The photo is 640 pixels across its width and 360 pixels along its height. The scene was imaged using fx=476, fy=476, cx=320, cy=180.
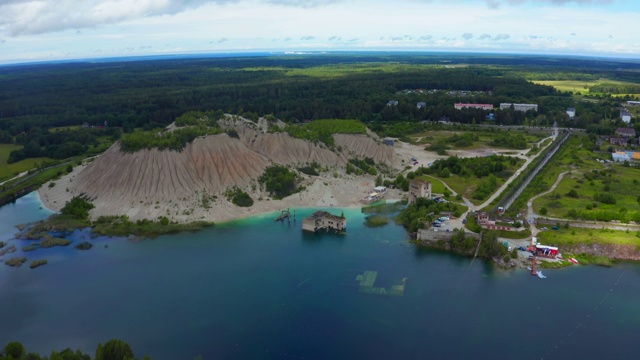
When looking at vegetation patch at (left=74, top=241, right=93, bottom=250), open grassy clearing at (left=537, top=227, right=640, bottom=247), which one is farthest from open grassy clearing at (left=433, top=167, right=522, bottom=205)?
vegetation patch at (left=74, top=241, right=93, bottom=250)

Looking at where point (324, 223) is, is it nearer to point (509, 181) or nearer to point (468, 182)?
point (468, 182)

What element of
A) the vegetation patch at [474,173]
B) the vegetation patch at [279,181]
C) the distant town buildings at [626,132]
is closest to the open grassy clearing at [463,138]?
the distant town buildings at [626,132]

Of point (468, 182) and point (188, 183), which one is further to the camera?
point (468, 182)

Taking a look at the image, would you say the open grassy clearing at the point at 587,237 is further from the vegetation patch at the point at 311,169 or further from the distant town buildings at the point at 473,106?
the distant town buildings at the point at 473,106

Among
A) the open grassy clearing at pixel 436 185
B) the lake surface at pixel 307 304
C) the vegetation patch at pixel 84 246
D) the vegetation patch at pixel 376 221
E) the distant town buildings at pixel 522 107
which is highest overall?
the distant town buildings at pixel 522 107

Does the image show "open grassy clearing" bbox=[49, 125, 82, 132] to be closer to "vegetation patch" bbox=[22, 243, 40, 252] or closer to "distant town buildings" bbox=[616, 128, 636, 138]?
"vegetation patch" bbox=[22, 243, 40, 252]

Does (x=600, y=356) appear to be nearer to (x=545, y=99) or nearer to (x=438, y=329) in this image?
(x=438, y=329)

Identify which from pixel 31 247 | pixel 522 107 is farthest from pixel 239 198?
pixel 522 107
